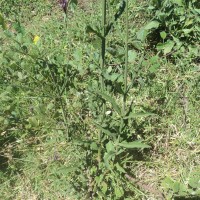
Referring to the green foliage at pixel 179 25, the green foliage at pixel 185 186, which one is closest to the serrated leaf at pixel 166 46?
the green foliage at pixel 179 25

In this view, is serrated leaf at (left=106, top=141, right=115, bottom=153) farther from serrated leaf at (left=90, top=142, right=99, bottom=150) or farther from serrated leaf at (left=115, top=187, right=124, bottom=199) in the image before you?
serrated leaf at (left=115, top=187, right=124, bottom=199)

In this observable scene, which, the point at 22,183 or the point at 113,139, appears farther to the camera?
the point at 22,183

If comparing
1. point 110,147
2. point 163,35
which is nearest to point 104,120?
point 110,147

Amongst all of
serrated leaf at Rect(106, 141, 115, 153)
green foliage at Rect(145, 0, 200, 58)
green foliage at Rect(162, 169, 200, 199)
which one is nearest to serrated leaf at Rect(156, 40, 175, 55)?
green foliage at Rect(145, 0, 200, 58)

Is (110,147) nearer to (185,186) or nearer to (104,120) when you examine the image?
(104,120)

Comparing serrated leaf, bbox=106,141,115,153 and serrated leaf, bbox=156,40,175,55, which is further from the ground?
serrated leaf, bbox=156,40,175,55

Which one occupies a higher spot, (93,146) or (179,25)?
(179,25)

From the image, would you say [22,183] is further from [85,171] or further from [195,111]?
[195,111]

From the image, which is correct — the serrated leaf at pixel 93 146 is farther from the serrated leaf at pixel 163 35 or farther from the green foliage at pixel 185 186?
the serrated leaf at pixel 163 35

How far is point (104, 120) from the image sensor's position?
2.01 metres

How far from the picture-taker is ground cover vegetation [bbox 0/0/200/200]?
2057 mm

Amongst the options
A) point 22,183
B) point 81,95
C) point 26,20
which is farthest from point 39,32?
point 22,183

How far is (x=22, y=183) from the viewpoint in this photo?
228cm

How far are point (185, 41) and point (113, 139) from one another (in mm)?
1195
